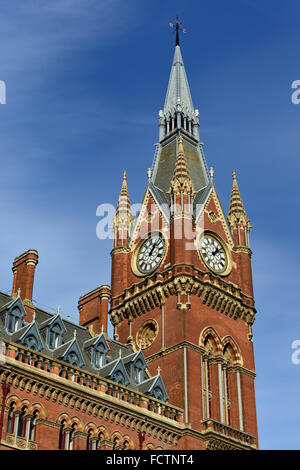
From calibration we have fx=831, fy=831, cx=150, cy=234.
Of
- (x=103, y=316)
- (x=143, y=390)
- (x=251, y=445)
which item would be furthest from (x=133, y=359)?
(x=251, y=445)

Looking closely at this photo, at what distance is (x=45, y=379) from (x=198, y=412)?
539 inches

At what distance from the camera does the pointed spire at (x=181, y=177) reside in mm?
66500

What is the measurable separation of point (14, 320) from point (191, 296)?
49.6 ft

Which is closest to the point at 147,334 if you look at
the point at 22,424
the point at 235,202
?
the point at 235,202

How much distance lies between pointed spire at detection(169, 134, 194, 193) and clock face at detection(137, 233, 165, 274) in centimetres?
413

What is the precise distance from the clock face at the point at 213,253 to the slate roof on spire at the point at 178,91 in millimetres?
16985

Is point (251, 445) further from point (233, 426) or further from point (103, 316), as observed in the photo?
point (103, 316)

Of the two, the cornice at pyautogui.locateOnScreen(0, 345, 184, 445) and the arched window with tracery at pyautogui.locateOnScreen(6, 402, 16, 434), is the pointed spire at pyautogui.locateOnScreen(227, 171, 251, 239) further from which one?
the arched window with tracery at pyautogui.locateOnScreen(6, 402, 16, 434)

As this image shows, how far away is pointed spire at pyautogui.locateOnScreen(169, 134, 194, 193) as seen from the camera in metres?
66.5

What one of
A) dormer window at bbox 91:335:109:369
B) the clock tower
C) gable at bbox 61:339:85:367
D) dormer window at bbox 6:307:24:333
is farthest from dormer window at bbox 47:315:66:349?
the clock tower

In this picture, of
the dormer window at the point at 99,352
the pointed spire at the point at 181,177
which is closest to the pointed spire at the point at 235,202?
the pointed spire at the point at 181,177

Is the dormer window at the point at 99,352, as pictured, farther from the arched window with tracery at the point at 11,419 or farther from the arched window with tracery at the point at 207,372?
the arched window with tracery at the point at 11,419

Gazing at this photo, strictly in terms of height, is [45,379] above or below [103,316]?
below
